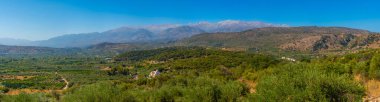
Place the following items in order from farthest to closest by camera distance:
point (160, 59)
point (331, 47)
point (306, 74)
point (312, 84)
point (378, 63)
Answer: point (331, 47)
point (160, 59)
point (378, 63)
point (306, 74)
point (312, 84)

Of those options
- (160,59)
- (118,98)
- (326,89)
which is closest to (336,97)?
(326,89)

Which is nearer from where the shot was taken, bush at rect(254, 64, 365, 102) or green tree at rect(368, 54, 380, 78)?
bush at rect(254, 64, 365, 102)

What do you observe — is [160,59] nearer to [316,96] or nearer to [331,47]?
[331,47]

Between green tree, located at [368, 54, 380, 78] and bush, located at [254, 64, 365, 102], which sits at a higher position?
bush, located at [254, 64, 365, 102]

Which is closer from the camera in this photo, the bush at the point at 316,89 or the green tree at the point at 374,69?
the bush at the point at 316,89

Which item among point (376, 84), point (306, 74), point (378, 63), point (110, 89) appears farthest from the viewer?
point (378, 63)

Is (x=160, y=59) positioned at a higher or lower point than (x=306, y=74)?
lower

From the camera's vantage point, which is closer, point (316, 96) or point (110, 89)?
point (316, 96)

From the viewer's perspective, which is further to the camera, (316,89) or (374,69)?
(374,69)

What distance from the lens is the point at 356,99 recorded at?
1406cm

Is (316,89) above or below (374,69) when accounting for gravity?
above

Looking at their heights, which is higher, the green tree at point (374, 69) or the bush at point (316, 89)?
the bush at point (316, 89)

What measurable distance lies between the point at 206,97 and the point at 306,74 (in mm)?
8921

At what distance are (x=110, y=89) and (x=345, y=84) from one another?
779 inches
